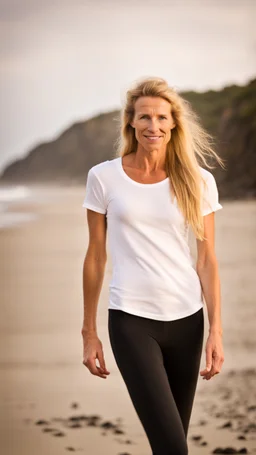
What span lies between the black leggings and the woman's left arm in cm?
3

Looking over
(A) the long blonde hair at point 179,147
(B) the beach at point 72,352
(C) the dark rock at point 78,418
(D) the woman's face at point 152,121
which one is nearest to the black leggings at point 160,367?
(A) the long blonde hair at point 179,147

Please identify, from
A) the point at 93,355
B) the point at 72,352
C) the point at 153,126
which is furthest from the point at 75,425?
the point at 153,126

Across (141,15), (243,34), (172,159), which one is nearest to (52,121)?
(141,15)

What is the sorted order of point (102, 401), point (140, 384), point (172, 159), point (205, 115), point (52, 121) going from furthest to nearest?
point (205, 115), point (52, 121), point (102, 401), point (172, 159), point (140, 384)

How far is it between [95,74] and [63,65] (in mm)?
254

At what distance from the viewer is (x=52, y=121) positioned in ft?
21.4

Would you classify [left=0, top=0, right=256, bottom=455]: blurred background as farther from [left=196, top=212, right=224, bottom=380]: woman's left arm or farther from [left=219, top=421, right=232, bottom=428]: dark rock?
[left=196, top=212, right=224, bottom=380]: woman's left arm

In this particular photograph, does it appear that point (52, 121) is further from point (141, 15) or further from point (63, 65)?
point (141, 15)

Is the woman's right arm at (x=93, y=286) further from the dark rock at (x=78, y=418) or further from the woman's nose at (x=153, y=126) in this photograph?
the dark rock at (x=78, y=418)

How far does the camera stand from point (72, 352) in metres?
5.73

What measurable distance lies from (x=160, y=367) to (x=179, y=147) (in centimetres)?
56

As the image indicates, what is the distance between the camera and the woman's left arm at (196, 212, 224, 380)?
2180mm

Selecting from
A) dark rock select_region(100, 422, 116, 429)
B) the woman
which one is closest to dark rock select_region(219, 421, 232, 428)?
dark rock select_region(100, 422, 116, 429)

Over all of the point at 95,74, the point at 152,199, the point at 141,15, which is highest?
the point at 141,15
